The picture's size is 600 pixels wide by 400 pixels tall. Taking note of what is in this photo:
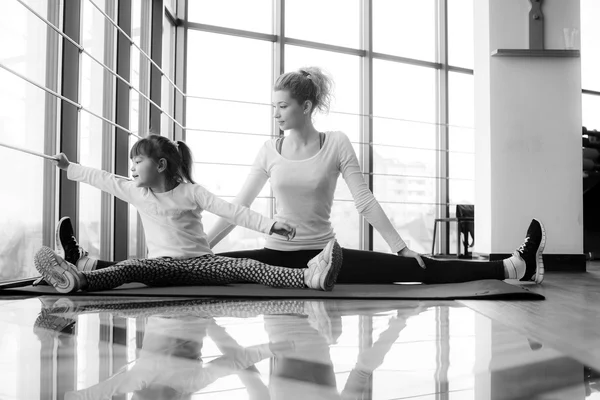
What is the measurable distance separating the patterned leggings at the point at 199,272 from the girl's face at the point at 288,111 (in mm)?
484

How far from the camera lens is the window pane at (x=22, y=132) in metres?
1.78

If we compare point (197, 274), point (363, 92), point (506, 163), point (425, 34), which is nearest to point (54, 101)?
point (197, 274)

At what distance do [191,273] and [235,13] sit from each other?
3.42 metres

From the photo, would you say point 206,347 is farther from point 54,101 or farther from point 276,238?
point 54,101

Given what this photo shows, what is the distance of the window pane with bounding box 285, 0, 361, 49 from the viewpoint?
5.07 m

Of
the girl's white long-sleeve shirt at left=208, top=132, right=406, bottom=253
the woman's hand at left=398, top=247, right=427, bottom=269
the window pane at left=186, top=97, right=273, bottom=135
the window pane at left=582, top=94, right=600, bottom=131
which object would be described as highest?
the window pane at left=582, top=94, right=600, bottom=131

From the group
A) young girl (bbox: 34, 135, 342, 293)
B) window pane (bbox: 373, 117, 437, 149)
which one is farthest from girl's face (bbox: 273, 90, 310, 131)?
window pane (bbox: 373, 117, 437, 149)

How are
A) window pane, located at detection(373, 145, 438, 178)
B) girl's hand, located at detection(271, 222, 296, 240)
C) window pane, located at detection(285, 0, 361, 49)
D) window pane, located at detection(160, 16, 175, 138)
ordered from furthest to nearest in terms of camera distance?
window pane, located at detection(373, 145, 438, 178) → window pane, located at detection(285, 0, 361, 49) → window pane, located at detection(160, 16, 175, 138) → girl's hand, located at detection(271, 222, 296, 240)

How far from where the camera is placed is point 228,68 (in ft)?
15.5

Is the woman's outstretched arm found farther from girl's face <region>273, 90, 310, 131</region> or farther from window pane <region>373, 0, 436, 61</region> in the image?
window pane <region>373, 0, 436, 61</region>

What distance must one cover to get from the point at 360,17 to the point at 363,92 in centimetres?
66

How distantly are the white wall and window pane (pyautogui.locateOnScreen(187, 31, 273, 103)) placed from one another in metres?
2.01

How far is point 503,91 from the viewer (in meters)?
3.23

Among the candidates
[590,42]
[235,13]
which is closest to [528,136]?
[235,13]
